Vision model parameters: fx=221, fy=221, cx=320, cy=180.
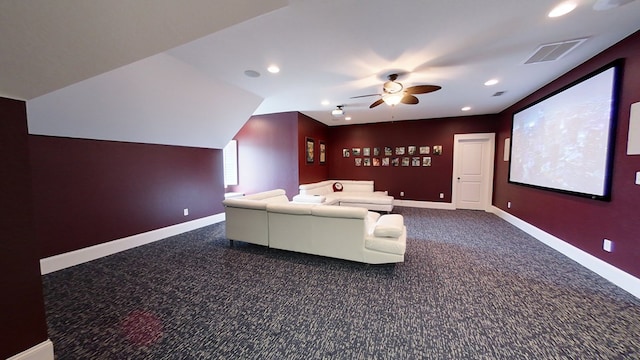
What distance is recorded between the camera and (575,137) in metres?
3.11

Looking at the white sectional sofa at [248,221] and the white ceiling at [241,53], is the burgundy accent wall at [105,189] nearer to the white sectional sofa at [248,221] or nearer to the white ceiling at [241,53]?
the white ceiling at [241,53]

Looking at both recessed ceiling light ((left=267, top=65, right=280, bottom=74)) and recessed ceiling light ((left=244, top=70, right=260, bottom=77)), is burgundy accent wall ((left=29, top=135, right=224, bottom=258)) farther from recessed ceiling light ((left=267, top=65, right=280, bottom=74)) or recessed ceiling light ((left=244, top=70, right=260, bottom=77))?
recessed ceiling light ((left=267, top=65, right=280, bottom=74))

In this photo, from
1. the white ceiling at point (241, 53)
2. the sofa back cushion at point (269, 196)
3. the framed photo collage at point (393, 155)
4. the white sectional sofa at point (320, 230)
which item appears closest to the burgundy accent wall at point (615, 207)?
the white ceiling at point (241, 53)

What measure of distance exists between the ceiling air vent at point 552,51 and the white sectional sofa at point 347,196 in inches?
148

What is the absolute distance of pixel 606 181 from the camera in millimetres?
2650

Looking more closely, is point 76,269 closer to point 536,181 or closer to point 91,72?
point 91,72

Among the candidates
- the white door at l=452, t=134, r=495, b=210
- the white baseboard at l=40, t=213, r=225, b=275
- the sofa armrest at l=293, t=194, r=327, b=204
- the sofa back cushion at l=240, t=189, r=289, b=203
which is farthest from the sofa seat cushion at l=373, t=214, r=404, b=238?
the white door at l=452, t=134, r=495, b=210

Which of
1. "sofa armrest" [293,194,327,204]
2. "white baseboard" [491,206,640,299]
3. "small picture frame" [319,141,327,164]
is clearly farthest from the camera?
"small picture frame" [319,141,327,164]

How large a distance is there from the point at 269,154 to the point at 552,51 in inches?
218

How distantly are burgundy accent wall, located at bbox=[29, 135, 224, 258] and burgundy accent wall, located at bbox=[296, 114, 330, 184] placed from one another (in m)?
2.48

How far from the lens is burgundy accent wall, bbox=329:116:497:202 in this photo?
6496mm

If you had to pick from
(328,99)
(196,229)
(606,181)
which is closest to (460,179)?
(606,181)

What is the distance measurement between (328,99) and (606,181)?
166 inches

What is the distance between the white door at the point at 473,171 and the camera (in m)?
6.21
